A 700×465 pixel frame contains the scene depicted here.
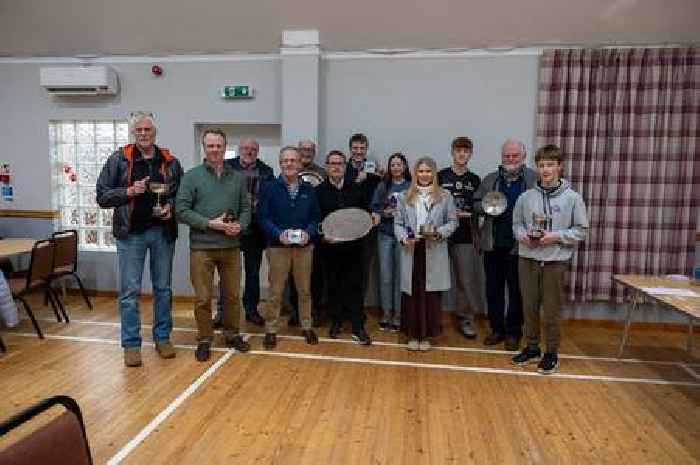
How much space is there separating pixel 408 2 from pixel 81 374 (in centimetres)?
374

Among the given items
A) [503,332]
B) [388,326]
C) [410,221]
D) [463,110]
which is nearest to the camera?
[410,221]

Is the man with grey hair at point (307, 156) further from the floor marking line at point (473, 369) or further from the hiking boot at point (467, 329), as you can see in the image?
the hiking boot at point (467, 329)

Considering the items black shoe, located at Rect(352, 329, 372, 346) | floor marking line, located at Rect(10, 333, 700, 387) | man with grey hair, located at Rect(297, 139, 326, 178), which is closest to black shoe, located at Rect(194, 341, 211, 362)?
floor marking line, located at Rect(10, 333, 700, 387)

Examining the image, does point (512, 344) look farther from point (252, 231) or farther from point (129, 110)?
point (129, 110)

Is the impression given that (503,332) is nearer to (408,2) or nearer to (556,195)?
(556,195)

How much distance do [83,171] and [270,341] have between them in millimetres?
3128

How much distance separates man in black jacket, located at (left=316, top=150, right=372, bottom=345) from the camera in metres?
3.82

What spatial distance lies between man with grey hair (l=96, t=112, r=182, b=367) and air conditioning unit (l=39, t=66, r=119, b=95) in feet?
6.50

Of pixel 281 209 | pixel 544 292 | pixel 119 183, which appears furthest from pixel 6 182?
pixel 544 292

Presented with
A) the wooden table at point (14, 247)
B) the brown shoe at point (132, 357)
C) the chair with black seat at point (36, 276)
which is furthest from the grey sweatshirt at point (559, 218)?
the wooden table at point (14, 247)

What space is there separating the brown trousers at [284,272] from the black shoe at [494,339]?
58.0 inches

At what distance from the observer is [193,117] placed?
4.93m

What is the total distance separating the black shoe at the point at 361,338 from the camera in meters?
3.87

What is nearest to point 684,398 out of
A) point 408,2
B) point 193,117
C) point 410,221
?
point 410,221
